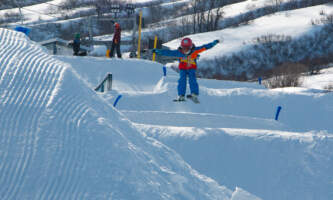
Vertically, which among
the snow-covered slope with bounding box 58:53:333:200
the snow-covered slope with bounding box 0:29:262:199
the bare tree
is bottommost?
the snow-covered slope with bounding box 58:53:333:200

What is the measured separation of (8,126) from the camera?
202cm

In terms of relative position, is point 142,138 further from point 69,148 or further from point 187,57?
point 187,57

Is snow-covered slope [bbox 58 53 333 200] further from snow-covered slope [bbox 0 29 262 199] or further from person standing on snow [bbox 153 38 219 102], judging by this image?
snow-covered slope [bbox 0 29 262 199]

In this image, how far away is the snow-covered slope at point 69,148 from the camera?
73.5 inches

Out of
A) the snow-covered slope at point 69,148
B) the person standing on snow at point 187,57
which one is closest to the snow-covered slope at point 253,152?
the person standing on snow at point 187,57

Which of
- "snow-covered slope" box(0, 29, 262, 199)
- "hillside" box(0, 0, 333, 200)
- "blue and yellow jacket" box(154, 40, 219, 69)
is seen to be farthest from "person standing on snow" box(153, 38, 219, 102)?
"snow-covered slope" box(0, 29, 262, 199)

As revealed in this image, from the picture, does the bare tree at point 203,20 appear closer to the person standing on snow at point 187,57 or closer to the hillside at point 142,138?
the hillside at point 142,138

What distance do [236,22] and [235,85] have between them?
183ft

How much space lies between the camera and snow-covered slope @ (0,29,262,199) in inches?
73.5

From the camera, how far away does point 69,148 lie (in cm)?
198

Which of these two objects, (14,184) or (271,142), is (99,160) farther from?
(271,142)

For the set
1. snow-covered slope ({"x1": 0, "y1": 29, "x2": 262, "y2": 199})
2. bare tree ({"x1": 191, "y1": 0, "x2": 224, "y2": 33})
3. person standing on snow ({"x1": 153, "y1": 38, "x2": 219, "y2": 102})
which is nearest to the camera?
snow-covered slope ({"x1": 0, "y1": 29, "x2": 262, "y2": 199})

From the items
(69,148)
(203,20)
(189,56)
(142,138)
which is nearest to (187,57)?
(189,56)

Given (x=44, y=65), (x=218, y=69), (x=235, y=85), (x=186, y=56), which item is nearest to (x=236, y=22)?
(x=218, y=69)
